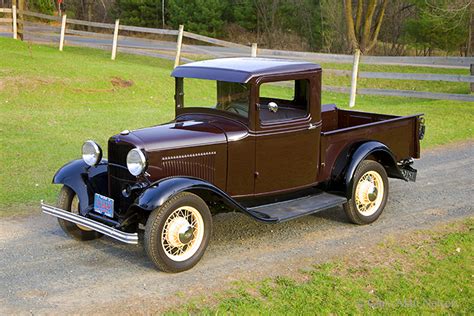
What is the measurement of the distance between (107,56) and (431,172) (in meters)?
17.9

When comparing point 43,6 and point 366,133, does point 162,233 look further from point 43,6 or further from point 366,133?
point 43,6

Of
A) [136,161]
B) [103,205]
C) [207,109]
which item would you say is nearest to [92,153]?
[103,205]

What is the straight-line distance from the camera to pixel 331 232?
6.99 metres

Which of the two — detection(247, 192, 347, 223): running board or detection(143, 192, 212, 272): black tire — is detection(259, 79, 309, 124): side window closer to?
detection(247, 192, 347, 223): running board

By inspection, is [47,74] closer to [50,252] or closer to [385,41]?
[50,252]

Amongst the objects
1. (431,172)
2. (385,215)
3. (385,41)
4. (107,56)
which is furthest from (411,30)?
(385,215)

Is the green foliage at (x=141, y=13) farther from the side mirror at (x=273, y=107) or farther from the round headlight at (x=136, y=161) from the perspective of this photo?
the round headlight at (x=136, y=161)

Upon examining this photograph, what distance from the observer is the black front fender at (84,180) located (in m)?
6.43

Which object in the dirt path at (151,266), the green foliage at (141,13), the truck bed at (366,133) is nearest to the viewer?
the dirt path at (151,266)

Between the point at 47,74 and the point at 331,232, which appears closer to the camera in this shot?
the point at 331,232

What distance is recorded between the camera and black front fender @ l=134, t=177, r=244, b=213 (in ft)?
18.2

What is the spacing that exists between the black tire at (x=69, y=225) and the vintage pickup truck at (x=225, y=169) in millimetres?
11

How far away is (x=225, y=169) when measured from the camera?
6.39m

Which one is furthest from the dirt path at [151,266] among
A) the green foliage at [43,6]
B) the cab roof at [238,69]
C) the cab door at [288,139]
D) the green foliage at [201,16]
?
the green foliage at [201,16]
